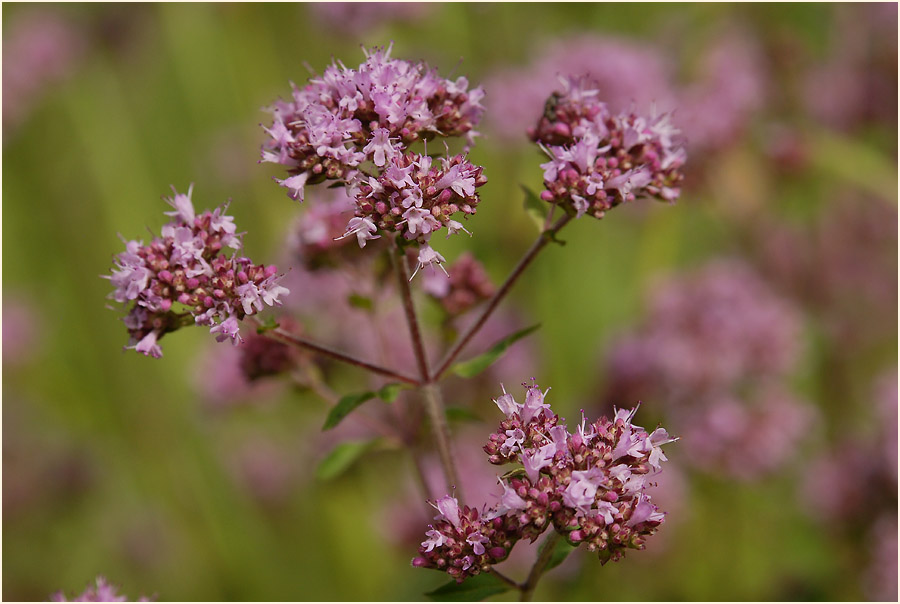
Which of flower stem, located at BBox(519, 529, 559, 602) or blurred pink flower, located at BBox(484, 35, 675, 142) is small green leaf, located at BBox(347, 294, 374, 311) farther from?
blurred pink flower, located at BBox(484, 35, 675, 142)

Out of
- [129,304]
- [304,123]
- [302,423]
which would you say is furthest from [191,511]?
[304,123]

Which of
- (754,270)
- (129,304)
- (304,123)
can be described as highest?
(754,270)

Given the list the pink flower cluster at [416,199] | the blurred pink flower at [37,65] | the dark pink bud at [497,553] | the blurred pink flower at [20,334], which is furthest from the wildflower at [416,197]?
the blurred pink flower at [37,65]

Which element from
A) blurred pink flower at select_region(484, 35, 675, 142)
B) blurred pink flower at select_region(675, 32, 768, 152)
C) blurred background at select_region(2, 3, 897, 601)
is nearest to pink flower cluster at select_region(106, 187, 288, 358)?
blurred background at select_region(2, 3, 897, 601)

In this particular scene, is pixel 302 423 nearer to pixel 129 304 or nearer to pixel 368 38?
pixel 368 38

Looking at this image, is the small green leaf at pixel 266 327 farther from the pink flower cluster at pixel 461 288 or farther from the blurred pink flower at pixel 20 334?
the blurred pink flower at pixel 20 334

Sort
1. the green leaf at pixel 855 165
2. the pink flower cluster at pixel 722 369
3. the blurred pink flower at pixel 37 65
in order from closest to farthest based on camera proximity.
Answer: the pink flower cluster at pixel 722 369
the green leaf at pixel 855 165
the blurred pink flower at pixel 37 65
